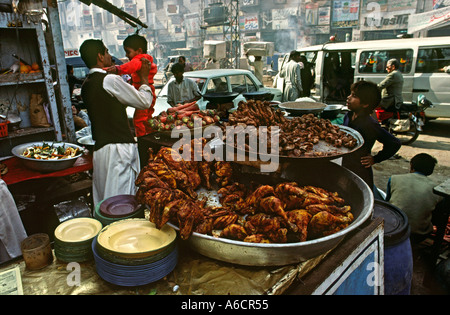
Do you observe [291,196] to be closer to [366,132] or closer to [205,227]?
[205,227]

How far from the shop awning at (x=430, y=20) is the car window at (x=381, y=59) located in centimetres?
768

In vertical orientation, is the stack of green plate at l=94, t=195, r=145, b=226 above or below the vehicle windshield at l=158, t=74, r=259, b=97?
below

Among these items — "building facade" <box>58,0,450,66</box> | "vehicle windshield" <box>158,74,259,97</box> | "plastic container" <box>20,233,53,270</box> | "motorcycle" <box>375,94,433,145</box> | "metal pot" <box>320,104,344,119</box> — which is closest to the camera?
"plastic container" <box>20,233,53,270</box>

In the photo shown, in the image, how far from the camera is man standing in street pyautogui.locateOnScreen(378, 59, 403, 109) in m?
7.64

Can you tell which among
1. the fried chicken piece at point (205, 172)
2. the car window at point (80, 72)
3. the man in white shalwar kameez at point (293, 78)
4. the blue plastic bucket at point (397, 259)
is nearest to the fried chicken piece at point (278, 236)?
the fried chicken piece at point (205, 172)

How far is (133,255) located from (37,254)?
57cm

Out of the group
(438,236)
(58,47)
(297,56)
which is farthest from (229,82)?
(438,236)

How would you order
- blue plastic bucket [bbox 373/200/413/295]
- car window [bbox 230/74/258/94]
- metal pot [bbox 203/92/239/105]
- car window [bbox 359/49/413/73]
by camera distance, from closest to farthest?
1. blue plastic bucket [bbox 373/200/413/295]
2. metal pot [bbox 203/92/239/105]
3. car window [bbox 230/74/258/94]
4. car window [bbox 359/49/413/73]

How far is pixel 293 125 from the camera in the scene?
285 centimetres

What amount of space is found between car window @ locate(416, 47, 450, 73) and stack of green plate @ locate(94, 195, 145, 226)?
9.54 m

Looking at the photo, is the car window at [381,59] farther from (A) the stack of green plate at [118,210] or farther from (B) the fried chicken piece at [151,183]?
(A) the stack of green plate at [118,210]

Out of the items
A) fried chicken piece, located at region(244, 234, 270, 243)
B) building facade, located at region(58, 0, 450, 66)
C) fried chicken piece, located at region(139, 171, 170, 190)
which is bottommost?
fried chicken piece, located at region(244, 234, 270, 243)

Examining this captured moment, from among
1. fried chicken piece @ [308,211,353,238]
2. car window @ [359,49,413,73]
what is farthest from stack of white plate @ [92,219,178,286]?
car window @ [359,49,413,73]

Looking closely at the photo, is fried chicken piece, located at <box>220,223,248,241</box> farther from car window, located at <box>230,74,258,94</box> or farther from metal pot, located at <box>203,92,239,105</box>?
car window, located at <box>230,74,258,94</box>
